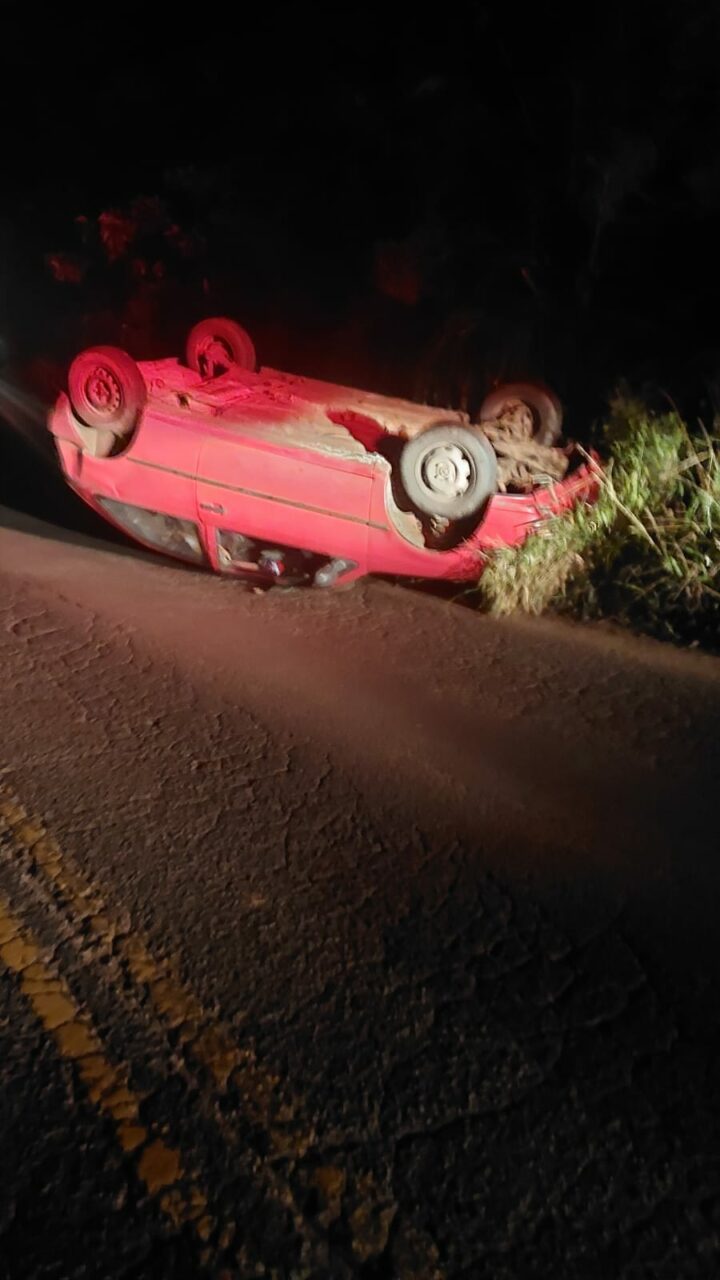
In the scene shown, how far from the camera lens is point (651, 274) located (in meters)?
9.17

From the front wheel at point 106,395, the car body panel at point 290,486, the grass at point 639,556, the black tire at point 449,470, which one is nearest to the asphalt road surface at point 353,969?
the grass at point 639,556

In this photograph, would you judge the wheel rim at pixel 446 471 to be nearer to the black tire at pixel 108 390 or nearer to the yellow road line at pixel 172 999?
the black tire at pixel 108 390

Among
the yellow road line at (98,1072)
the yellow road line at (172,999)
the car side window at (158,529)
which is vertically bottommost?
the yellow road line at (98,1072)

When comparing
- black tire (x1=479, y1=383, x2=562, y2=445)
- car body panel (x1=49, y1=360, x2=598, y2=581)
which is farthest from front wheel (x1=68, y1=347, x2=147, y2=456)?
black tire (x1=479, y1=383, x2=562, y2=445)

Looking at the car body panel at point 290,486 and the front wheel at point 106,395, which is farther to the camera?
the front wheel at point 106,395

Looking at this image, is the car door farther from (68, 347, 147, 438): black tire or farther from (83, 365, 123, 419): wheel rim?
(83, 365, 123, 419): wheel rim

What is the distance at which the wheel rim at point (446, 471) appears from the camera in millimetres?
6676

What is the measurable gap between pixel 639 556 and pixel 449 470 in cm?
148

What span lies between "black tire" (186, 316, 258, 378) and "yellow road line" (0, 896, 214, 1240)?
20.4 feet

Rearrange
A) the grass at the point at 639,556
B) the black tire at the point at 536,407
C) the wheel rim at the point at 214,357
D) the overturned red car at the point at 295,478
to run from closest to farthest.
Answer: the grass at the point at 639,556 < the overturned red car at the point at 295,478 < the black tire at the point at 536,407 < the wheel rim at the point at 214,357

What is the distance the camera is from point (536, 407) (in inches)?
319

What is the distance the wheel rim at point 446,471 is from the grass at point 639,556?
0.56 meters

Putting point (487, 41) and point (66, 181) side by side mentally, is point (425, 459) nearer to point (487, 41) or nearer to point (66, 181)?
point (487, 41)

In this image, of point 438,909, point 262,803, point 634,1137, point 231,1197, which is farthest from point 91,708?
point 634,1137
